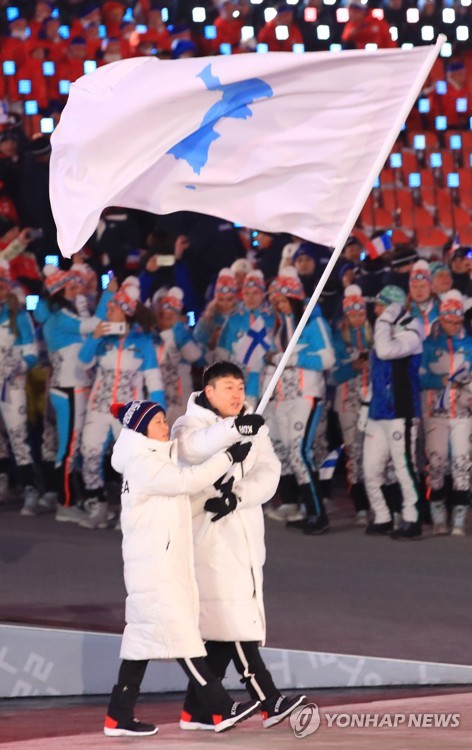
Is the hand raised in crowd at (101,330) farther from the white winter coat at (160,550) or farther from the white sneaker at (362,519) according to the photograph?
the white winter coat at (160,550)

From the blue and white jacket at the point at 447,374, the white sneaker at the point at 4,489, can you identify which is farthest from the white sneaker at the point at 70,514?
the blue and white jacket at the point at 447,374

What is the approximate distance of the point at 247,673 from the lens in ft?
18.8

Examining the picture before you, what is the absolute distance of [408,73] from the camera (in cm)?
596

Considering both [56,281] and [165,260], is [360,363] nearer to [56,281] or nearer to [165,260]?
[165,260]

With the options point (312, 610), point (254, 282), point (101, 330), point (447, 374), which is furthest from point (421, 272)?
point (312, 610)

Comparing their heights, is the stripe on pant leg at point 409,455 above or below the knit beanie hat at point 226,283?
below

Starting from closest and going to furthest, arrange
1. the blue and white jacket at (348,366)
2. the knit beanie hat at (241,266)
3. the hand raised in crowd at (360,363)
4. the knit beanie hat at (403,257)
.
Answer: the hand raised in crowd at (360,363) < the blue and white jacket at (348,366) < the knit beanie hat at (403,257) < the knit beanie hat at (241,266)

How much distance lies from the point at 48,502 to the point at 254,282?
1978 mm

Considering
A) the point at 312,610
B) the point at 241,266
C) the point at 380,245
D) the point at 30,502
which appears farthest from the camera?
the point at 380,245

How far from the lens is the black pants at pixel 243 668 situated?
571cm

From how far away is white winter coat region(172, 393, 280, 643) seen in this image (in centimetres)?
574

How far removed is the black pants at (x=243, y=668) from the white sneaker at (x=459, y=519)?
155 inches

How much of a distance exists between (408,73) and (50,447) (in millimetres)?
5007

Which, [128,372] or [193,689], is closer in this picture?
[193,689]
